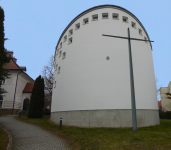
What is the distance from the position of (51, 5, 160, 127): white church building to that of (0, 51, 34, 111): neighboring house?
1624 cm

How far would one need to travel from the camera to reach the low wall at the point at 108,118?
12.2 meters

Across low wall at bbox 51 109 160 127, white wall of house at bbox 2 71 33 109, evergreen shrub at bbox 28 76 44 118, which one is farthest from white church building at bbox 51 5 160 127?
white wall of house at bbox 2 71 33 109

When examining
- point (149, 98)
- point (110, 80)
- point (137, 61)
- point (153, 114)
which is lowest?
point (153, 114)

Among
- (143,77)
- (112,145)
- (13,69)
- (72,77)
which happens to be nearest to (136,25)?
(143,77)

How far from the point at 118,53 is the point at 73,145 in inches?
394

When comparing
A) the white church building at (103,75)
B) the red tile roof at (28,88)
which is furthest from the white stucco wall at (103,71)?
the red tile roof at (28,88)

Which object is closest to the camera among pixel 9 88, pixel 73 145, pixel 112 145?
pixel 112 145

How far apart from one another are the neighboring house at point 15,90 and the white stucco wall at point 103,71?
16.4m

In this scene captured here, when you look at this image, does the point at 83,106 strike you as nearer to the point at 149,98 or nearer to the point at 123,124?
the point at 123,124

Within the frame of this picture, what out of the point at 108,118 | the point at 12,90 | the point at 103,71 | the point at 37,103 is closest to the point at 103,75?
the point at 103,71

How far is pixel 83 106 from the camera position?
13375mm

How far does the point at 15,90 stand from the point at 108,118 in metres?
23.7

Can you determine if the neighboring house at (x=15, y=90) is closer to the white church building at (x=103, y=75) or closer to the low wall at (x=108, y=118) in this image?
the white church building at (x=103, y=75)

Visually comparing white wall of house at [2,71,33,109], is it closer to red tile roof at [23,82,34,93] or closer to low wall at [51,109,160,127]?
red tile roof at [23,82,34,93]
